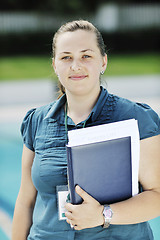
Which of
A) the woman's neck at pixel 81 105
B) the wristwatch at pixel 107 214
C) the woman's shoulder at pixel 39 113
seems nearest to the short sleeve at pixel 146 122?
the woman's neck at pixel 81 105

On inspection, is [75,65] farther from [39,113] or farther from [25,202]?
[25,202]

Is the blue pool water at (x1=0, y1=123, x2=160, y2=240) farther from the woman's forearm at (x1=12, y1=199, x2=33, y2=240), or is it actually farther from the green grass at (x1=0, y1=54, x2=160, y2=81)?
the green grass at (x1=0, y1=54, x2=160, y2=81)

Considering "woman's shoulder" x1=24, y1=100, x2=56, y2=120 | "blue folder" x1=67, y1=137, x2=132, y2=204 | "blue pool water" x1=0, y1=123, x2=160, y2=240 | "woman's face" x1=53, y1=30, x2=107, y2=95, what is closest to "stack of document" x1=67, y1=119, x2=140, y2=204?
"blue folder" x1=67, y1=137, x2=132, y2=204

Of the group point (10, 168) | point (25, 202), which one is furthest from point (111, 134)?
point (10, 168)

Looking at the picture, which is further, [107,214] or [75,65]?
[75,65]

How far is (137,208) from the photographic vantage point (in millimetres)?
1411

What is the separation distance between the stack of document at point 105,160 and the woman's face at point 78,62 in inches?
9.9

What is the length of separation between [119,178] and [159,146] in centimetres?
21

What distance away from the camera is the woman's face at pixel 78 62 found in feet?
4.92

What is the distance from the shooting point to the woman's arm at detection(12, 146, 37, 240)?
1.68m

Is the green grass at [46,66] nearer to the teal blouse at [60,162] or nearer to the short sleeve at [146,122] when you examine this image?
the teal blouse at [60,162]

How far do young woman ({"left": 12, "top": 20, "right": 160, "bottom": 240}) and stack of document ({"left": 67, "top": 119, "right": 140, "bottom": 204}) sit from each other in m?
0.04

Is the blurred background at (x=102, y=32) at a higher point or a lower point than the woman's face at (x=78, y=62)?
higher

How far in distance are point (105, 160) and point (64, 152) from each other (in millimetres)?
226
